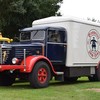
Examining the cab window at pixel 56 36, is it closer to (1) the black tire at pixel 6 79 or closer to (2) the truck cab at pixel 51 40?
(2) the truck cab at pixel 51 40

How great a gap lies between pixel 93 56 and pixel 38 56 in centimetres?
411

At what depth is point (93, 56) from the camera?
18.7m

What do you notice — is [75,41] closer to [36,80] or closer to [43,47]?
Answer: [43,47]

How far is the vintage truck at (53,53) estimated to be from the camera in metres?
15.1

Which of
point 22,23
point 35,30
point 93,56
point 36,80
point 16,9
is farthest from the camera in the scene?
point 22,23

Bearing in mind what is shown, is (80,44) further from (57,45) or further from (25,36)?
(25,36)

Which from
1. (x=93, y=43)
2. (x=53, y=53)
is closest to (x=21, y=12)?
(x=93, y=43)

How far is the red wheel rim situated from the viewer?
1532 cm

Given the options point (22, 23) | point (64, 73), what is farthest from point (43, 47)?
point (22, 23)

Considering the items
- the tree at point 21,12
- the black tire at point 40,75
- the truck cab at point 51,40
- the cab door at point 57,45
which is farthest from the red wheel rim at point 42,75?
the tree at point 21,12

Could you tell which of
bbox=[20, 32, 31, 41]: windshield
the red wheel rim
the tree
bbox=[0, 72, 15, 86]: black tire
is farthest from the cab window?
the tree

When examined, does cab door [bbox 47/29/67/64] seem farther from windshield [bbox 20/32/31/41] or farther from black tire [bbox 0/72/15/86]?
black tire [bbox 0/72/15/86]

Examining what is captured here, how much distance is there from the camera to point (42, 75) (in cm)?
1542

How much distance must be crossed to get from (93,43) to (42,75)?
4.03 m
